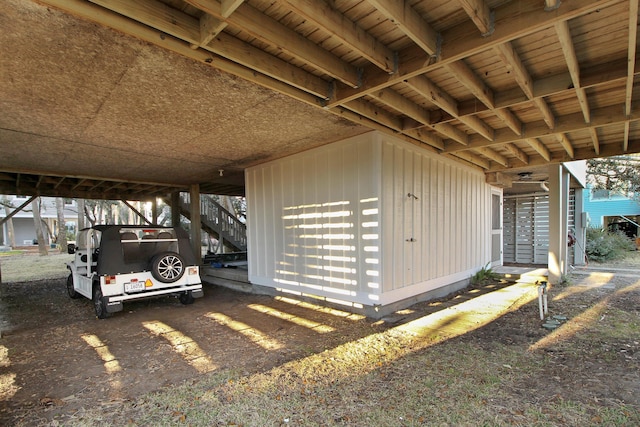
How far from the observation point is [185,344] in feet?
12.8

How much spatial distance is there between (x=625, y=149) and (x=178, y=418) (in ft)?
24.6

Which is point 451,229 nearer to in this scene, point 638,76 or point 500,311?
point 500,311

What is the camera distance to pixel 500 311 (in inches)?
197

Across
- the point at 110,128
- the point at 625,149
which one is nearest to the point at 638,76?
the point at 625,149

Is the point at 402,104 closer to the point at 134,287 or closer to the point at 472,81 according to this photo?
the point at 472,81

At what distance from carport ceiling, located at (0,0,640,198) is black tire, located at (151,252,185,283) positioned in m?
1.88

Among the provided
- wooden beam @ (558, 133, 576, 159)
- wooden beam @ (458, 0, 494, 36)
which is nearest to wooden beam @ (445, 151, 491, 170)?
wooden beam @ (558, 133, 576, 159)

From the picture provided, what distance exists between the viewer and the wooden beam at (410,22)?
6.72ft

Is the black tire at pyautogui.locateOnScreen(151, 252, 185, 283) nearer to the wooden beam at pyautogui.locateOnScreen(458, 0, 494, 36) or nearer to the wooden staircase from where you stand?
the wooden beam at pyautogui.locateOnScreen(458, 0, 494, 36)

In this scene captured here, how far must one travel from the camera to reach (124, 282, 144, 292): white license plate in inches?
198

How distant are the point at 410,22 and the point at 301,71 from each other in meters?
1.16

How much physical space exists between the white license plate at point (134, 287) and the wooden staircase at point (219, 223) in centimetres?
716

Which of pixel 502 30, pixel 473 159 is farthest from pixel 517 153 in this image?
pixel 502 30

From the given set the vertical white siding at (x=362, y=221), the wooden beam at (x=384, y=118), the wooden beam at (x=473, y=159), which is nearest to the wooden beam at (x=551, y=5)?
the wooden beam at (x=384, y=118)
